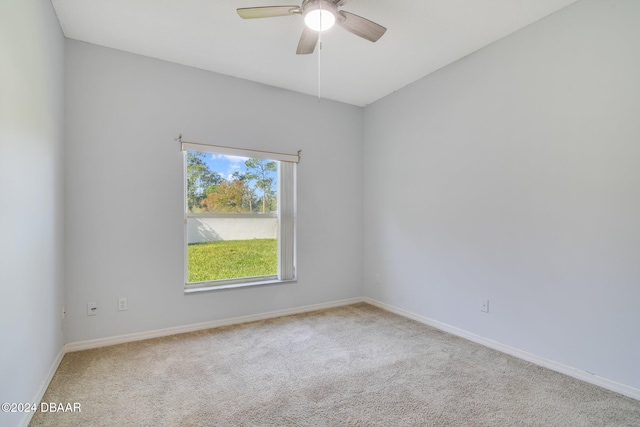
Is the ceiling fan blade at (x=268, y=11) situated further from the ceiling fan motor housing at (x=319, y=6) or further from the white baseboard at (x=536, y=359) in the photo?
the white baseboard at (x=536, y=359)

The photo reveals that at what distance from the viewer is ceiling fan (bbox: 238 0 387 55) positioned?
1861 mm

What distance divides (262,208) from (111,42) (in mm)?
2069

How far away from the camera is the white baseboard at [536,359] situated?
2006mm

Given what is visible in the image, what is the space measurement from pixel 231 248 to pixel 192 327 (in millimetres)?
886

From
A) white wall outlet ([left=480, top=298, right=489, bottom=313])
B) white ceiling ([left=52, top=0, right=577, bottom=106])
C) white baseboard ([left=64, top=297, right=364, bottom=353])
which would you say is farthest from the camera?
white wall outlet ([left=480, top=298, right=489, bottom=313])

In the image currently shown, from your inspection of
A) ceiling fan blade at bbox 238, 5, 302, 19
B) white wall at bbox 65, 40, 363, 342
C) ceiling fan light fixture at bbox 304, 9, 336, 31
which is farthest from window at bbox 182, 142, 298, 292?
ceiling fan light fixture at bbox 304, 9, 336, 31

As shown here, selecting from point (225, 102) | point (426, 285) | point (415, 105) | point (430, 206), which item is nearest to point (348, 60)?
point (415, 105)

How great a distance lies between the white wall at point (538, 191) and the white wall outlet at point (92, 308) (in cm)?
310

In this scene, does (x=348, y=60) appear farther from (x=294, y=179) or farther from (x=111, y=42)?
(x=111, y=42)

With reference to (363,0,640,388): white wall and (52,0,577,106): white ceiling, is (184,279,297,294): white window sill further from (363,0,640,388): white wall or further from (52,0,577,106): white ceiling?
(52,0,577,106): white ceiling

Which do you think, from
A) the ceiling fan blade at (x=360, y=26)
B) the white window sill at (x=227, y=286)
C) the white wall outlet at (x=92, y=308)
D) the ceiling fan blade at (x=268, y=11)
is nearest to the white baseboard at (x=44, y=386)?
the white wall outlet at (x=92, y=308)

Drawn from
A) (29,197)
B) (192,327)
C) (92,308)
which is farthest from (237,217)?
(29,197)

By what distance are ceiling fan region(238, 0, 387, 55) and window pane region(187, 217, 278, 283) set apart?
6.81 ft

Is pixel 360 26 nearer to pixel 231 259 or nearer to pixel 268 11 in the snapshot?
pixel 268 11
